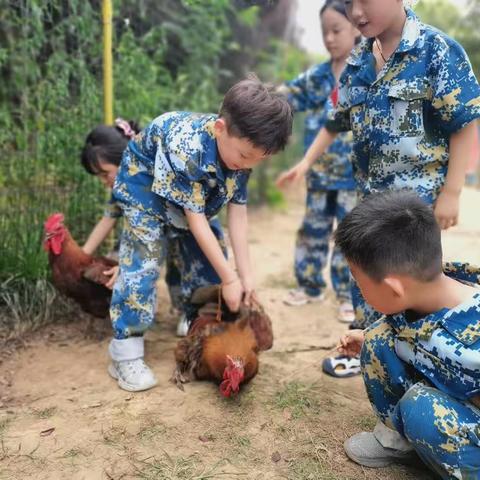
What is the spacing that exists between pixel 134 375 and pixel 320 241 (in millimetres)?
1817

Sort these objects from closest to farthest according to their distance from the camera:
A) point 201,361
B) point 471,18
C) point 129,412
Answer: point 129,412, point 201,361, point 471,18

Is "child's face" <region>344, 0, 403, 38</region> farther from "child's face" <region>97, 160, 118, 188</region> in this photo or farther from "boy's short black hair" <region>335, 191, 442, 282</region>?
"child's face" <region>97, 160, 118, 188</region>

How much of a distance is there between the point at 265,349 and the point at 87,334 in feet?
3.78

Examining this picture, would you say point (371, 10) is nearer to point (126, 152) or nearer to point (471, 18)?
point (126, 152)

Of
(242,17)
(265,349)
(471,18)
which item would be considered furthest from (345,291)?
(471,18)

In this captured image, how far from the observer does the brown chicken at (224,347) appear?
2.49 meters

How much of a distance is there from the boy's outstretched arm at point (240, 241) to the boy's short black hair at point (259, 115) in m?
0.56

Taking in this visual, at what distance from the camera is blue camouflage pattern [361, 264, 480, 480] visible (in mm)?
1715

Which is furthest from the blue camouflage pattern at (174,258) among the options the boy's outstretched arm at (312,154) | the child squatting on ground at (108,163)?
the boy's outstretched arm at (312,154)

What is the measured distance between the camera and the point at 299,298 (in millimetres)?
4062

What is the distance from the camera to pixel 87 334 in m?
3.32

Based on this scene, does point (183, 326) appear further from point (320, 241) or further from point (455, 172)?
point (455, 172)

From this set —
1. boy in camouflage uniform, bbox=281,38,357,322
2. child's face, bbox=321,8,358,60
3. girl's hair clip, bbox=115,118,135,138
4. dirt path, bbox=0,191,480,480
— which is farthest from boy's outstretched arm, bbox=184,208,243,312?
child's face, bbox=321,8,358,60

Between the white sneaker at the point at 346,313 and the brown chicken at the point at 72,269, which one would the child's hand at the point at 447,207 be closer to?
the white sneaker at the point at 346,313
